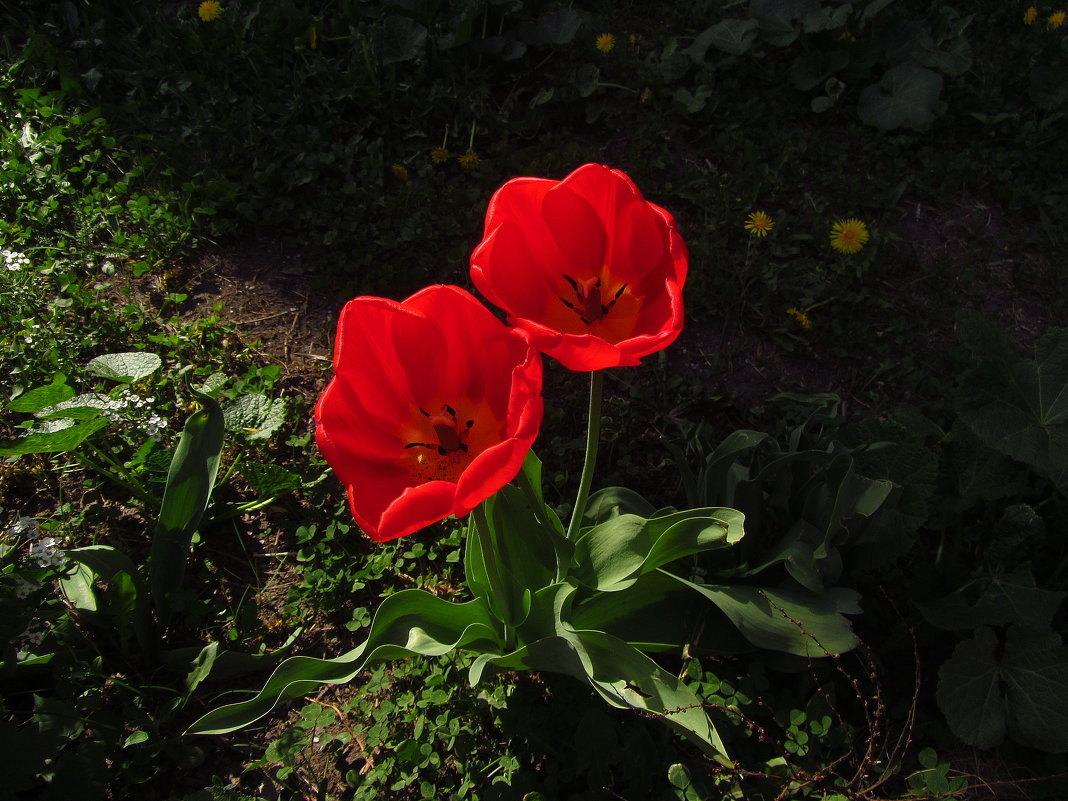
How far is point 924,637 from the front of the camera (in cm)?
203

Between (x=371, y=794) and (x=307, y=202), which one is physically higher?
(x=307, y=202)

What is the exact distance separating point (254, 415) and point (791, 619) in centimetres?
154

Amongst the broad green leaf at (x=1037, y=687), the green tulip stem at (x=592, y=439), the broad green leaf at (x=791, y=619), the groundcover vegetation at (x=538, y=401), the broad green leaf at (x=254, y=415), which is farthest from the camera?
the broad green leaf at (x=254, y=415)

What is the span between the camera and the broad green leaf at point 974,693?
5.99 feet

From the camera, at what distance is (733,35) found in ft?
10.8

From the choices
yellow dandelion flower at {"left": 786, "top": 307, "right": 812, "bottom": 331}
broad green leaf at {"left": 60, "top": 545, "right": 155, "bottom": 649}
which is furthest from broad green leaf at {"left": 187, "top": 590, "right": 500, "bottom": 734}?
yellow dandelion flower at {"left": 786, "top": 307, "right": 812, "bottom": 331}

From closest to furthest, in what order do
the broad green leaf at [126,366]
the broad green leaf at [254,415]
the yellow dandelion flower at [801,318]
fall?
the broad green leaf at [126,366]
the broad green leaf at [254,415]
the yellow dandelion flower at [801,318]

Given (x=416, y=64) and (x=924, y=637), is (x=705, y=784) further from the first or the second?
(x=416, y=64)

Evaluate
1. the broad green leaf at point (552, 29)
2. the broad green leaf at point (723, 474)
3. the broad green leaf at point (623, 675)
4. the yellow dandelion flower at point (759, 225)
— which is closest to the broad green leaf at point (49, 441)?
the broad green leaf at point (623, 675)

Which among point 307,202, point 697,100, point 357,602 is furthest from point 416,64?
point 357,602

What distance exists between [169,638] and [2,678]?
0.37 metres

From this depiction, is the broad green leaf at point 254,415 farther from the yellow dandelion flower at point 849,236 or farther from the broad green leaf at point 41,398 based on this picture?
the yellow dandelion flower at point 849,236

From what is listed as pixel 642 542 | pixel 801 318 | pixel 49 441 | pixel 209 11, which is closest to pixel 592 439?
pixel 642 542

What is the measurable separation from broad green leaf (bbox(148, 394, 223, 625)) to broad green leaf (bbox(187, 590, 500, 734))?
0.59m
